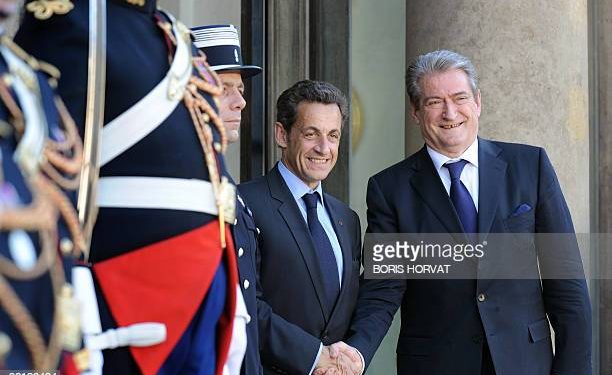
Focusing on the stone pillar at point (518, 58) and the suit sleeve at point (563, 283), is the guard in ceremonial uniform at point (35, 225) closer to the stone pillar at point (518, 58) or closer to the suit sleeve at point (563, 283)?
the suit sleeve at point (563, 283)

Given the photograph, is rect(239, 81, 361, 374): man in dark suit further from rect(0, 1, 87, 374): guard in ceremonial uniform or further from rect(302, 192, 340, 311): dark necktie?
rect(0, 1, 87, 374): guard in ceremonial uniform

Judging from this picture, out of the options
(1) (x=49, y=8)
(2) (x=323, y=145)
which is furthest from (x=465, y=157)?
(1) (x=49, y=8)

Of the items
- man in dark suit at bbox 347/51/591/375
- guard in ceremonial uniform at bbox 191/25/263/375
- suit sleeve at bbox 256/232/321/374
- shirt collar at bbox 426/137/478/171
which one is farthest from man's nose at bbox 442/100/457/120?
suit sleeve at bbox 256/232/321/374

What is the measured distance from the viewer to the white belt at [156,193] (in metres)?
1.83

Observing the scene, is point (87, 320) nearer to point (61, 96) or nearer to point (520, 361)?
point (61, 96)

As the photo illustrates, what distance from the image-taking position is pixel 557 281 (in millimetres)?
3678

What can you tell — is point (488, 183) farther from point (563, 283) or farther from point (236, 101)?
point (236, 101)

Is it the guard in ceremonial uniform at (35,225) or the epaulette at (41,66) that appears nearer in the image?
the guard in ceremonial uniform at (35,225)

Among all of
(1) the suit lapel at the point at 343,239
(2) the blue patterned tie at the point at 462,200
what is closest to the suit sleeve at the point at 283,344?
(1) the suit lapel at the point at 343,239

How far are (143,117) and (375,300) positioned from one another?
2042 millimetres

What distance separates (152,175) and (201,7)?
415cm

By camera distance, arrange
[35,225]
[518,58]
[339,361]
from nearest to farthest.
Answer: [35,225]
[339,361]
[518,58]

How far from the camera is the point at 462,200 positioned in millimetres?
3756

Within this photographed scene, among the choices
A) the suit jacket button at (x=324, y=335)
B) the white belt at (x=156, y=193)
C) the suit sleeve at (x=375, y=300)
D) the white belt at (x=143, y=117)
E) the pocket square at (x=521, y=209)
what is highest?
the white belt at (x=143, y=117)
